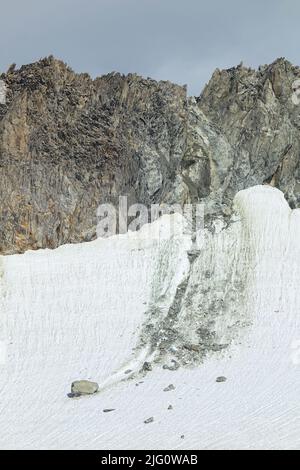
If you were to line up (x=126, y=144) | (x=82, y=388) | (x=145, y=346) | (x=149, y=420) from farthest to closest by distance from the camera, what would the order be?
(x=126, y=144), (x=145, y=346), (x=82, y=388), (x=149, y=420)

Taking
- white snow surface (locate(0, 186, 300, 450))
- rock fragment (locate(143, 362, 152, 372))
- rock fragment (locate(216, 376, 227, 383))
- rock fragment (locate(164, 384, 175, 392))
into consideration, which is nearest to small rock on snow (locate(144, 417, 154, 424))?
white snow surface (locate(0, 186, 300, 450))

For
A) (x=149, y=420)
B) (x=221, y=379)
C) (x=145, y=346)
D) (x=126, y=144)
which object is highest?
(x=126, y=144)

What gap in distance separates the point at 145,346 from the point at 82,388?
192 inches

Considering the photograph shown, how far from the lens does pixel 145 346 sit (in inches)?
1189

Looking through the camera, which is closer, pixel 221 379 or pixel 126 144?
pixel 221 379

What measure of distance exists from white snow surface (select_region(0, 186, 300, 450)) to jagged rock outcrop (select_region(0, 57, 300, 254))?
4.14 m

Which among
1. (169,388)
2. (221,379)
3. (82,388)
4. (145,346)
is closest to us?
(169,388)

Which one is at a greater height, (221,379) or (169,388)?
(221,379)

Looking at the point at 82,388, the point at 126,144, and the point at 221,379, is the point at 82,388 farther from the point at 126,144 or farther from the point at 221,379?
the point at 126,144

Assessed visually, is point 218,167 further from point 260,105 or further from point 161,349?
point 161,349

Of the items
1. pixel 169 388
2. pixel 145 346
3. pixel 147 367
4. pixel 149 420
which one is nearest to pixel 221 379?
pixel 169 388

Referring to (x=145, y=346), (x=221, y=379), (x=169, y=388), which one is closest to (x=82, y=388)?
(x=169, y=388)

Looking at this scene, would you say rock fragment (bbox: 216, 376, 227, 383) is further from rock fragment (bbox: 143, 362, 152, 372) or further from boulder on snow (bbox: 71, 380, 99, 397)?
boulder on snow (bbox: 71, 380, 99, 397)

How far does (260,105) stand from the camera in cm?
5159
